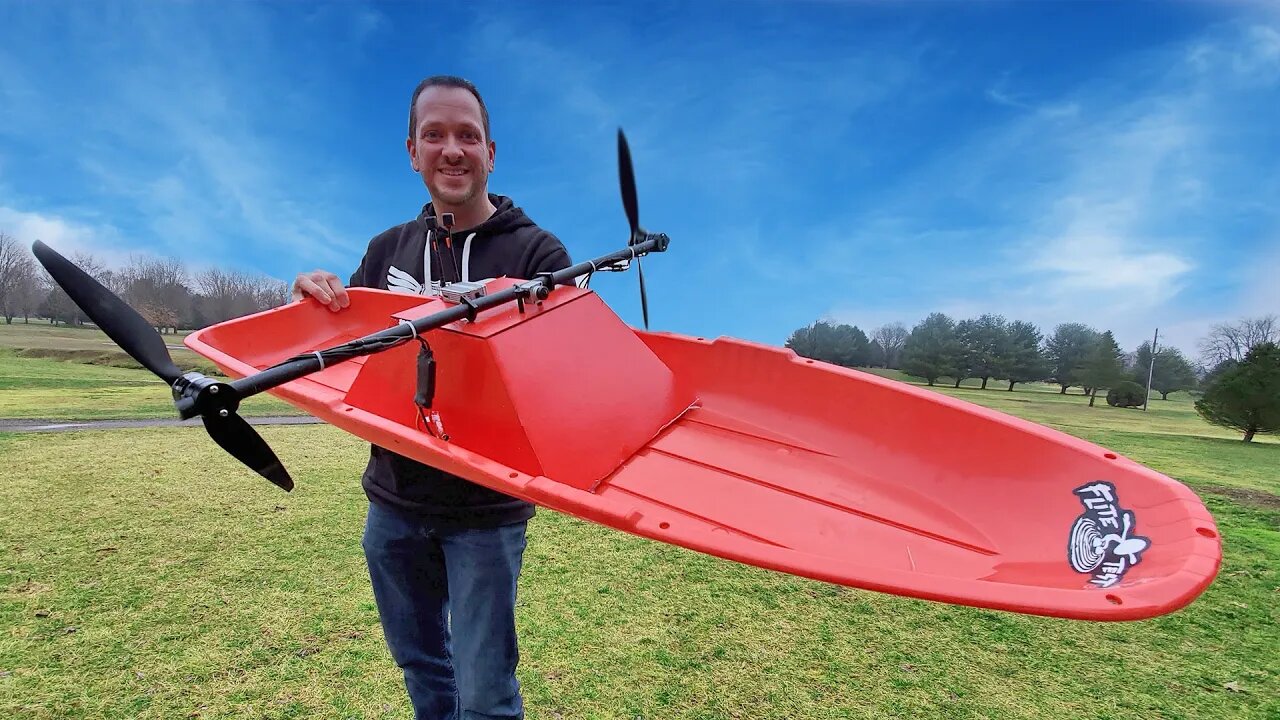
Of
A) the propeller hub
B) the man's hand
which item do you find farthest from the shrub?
the propeller hub

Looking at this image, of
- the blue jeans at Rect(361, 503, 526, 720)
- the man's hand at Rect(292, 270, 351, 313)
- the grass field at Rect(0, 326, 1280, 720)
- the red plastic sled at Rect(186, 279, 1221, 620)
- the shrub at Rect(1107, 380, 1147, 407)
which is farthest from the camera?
the shrub at Rect(1107, 380, 1147, 407)

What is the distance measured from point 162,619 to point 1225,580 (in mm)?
6535

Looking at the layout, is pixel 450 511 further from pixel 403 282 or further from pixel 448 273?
pixel 403 282

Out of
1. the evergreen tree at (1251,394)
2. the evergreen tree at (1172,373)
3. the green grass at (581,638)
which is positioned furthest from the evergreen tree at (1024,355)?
the green grass at (581,638)

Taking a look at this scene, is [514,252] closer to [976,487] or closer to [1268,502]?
[976,487]

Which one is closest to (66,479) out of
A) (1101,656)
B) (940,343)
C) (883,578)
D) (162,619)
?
(162,619)

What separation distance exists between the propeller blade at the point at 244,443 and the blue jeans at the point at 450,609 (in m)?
0.44

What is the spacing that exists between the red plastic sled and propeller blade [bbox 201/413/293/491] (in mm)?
227

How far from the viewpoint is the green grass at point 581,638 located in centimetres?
250

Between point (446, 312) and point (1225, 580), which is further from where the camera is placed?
point (1225, 580)

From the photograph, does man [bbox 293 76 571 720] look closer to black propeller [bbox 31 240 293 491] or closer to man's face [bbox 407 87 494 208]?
man's face [bbox 407 87 494 208]

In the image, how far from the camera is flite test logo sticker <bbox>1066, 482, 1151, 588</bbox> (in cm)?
160

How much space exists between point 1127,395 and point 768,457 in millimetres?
32134

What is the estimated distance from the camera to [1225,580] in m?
4.20
